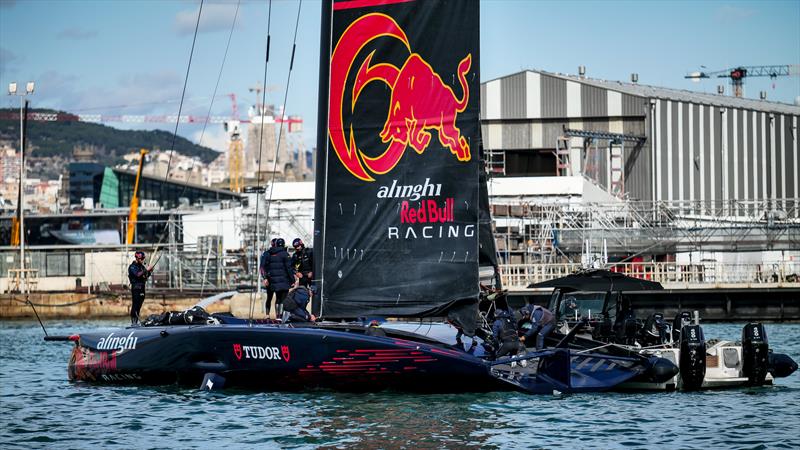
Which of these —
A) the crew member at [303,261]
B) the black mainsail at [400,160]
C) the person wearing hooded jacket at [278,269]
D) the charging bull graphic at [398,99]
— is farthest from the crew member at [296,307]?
the charging bull graphic at [398,99]

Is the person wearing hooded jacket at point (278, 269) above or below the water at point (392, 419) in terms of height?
above

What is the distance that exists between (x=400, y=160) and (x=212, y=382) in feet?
14.8

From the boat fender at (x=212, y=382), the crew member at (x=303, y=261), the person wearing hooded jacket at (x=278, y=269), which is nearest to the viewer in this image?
the boat fender at (x=212, y=382)

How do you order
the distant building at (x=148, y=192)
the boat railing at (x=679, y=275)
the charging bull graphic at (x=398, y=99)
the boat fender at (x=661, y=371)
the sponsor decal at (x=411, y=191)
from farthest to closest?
the distant building at (x=148, y=192) < the boat railing at (x=679, y=275) < the boat fender at (x=661, y=371) < the sponsor decal at (x=411, y=191) < the charging bull graphic at (x=398, y=99)

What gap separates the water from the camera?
1487cm

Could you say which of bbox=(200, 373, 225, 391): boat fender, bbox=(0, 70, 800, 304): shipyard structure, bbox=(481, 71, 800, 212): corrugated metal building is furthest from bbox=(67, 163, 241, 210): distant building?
bbox=(200, 373, 225, 391): boat fender

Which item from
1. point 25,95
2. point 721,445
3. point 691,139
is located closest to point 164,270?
point 25,95

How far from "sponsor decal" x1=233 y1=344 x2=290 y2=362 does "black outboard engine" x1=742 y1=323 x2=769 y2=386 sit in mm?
Answer: 7582

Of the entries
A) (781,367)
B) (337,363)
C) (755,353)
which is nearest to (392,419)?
(337,363)

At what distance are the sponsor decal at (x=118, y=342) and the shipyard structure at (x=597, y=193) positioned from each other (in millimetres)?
31918

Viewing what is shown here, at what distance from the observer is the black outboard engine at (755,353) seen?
1956 cm

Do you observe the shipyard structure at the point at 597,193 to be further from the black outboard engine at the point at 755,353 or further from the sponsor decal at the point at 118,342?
the sponsor decal at the point at 118,342

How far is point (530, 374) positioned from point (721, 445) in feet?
14.8

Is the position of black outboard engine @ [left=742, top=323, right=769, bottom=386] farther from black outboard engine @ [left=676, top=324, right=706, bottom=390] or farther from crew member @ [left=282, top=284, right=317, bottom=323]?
crew member @ [left=282, top=284, right=317, bottom=323]
